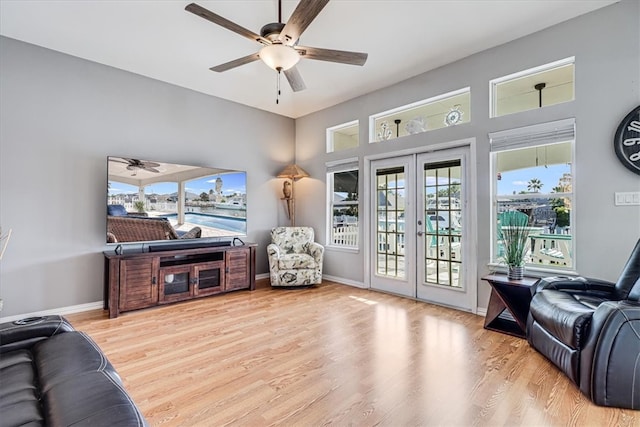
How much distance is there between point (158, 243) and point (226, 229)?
938 millimetres

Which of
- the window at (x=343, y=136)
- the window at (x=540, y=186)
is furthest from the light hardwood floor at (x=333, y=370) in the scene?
the window at (x=343, y=136)

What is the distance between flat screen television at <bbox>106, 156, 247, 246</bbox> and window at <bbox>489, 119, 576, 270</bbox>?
3479 millimetres

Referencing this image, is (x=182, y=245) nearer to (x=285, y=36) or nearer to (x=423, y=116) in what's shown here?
(x=285, y=36)

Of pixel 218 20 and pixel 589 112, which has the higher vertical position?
pixel 218 20

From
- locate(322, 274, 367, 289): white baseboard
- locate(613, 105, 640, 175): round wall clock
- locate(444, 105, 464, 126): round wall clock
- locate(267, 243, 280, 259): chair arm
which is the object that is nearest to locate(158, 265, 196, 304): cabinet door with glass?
locate(267, 243, 280, 259): chair arm

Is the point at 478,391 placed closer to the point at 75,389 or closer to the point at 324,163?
the point at 75,389

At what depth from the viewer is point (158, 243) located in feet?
13.3

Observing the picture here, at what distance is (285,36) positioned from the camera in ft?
7.43

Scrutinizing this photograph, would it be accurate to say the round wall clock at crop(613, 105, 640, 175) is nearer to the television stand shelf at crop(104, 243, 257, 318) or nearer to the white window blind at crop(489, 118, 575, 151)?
the white window blind at crop(489, 118, 575, 151)

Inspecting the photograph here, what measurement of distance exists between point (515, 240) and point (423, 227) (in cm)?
116

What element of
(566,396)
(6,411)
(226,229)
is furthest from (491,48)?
(6,411)

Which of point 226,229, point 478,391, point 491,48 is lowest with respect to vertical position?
point 478,391

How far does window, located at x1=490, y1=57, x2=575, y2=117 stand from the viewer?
3049mm

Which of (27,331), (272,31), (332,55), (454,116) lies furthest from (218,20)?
(454,116)
